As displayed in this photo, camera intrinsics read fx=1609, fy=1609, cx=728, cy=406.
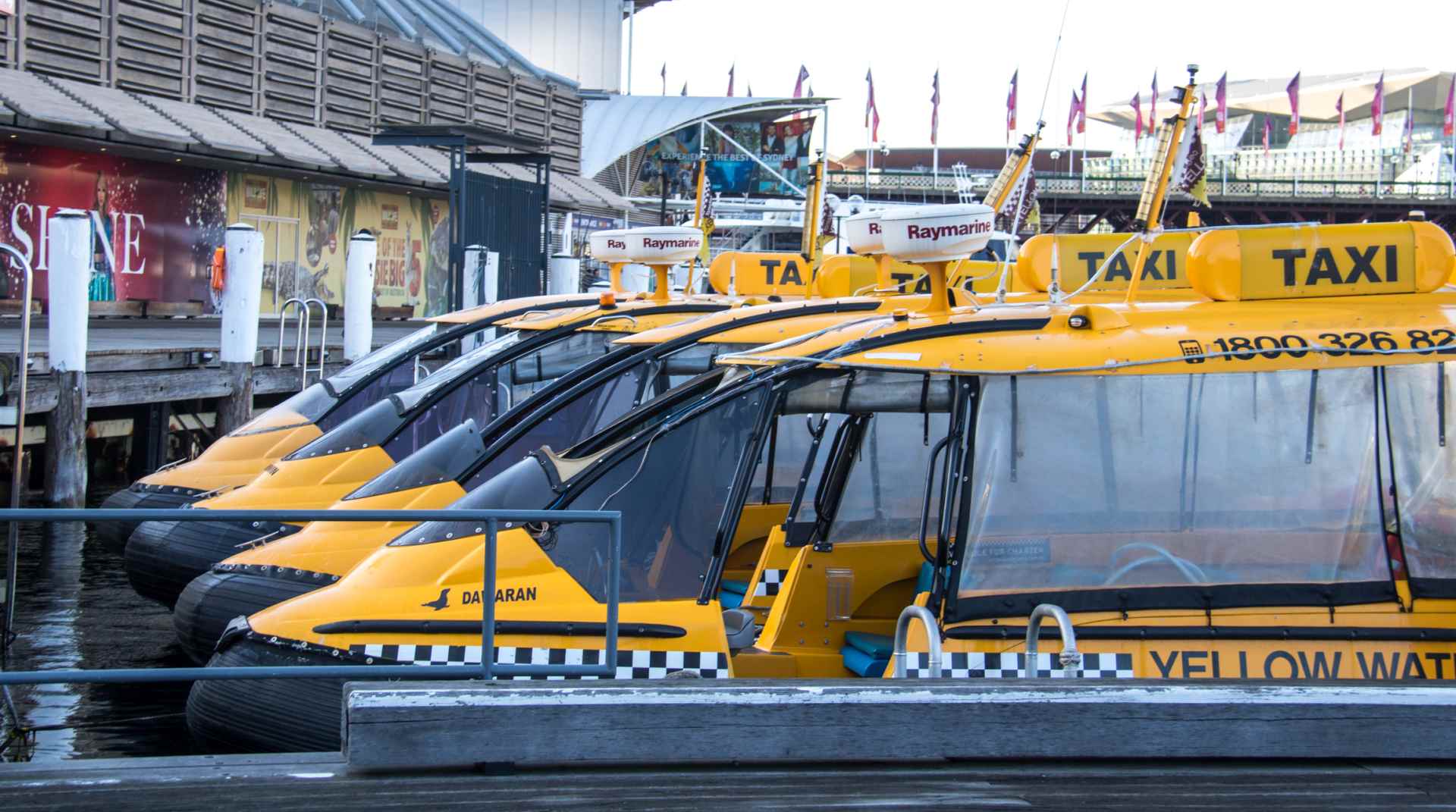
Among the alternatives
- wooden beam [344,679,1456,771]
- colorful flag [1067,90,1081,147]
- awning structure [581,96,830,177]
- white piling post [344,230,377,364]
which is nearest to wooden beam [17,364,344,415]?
white piling post [344,230,377,364]

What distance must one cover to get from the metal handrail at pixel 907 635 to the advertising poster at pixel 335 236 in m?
20.1

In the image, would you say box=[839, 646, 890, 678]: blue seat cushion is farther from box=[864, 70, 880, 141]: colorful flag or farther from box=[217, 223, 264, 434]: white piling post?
box=[864, 70, 880, 141]: colorful flag

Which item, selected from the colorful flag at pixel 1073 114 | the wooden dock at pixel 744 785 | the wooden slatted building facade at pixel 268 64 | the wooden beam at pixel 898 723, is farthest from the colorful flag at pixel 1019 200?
the colorful flag at pixel 1073 114

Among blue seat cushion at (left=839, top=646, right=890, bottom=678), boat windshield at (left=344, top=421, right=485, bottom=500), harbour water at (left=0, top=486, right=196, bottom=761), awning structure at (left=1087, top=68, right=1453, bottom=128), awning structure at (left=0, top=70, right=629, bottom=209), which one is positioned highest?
awning structure at (left=1087, top=68, right=1453, bottom=128)

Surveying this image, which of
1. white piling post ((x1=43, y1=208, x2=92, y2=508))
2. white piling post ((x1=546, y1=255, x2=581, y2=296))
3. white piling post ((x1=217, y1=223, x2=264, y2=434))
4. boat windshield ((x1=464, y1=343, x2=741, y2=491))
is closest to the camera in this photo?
boat windshield ((x1=464, y1=343, x2=741, y2=491))

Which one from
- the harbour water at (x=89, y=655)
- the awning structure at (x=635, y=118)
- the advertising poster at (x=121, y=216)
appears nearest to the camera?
the harbour water at (x=89, y=655)

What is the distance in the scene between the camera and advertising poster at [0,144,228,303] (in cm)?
2253

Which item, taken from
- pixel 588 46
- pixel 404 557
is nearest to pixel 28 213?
pixel 404 557

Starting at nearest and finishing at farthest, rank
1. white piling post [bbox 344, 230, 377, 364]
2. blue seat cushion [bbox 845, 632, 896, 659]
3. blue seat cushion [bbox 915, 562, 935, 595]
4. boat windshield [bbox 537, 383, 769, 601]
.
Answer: boat windshield [bbox 537, 383, 769, 601] < blue seat cushion [bbox 845, 632, 896, 659] < blue seat cushion [bbox 915, 562, 935, 595] < white piling post [bbox 344, 230, 377, 364]

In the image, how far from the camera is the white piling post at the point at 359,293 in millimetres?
18891

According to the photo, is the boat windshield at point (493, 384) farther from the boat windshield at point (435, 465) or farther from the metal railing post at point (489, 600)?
the metal railing post at point (489, 600)

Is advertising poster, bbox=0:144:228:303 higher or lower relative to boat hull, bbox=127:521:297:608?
higher

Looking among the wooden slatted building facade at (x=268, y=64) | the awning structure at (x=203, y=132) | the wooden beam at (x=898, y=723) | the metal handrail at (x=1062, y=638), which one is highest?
the wooden slatted building facade at (x=268, y=64)

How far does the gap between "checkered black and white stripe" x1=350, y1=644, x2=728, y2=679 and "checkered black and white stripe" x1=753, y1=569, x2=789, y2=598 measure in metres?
1.64
